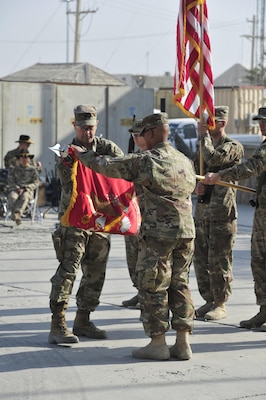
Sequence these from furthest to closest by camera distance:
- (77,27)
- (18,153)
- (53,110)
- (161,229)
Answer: (77,27)
(53,110)
(18,153)
(161,229)

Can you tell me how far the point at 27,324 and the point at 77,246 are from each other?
4.13 ft

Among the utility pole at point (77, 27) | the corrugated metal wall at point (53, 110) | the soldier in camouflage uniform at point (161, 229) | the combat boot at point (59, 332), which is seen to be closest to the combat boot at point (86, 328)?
the combat boot at point (59, 332)

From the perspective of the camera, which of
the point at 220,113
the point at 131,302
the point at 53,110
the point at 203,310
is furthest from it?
the point at 53,110

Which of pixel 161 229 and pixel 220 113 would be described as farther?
pixel 220 113

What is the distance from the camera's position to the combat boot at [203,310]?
31.3 feet

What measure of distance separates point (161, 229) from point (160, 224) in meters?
0.04

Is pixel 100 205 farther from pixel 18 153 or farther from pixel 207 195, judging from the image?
pixel 18 153

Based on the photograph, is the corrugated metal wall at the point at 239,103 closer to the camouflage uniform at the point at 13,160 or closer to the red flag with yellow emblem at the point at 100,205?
the camouflage uniform at the point at 13,160

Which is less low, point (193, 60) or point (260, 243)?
point (193, 60)

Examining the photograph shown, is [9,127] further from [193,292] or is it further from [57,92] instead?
[193,292]

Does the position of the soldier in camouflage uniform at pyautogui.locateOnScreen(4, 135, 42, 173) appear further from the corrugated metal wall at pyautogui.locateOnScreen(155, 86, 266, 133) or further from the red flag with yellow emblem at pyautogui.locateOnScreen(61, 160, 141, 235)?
the corrugated metal wall at pyautogui.locateOnScreen(155, 86, 266, 133)

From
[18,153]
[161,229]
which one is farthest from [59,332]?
[18,153]

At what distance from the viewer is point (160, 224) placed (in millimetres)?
7512

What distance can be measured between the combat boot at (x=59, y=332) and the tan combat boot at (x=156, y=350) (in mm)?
764
